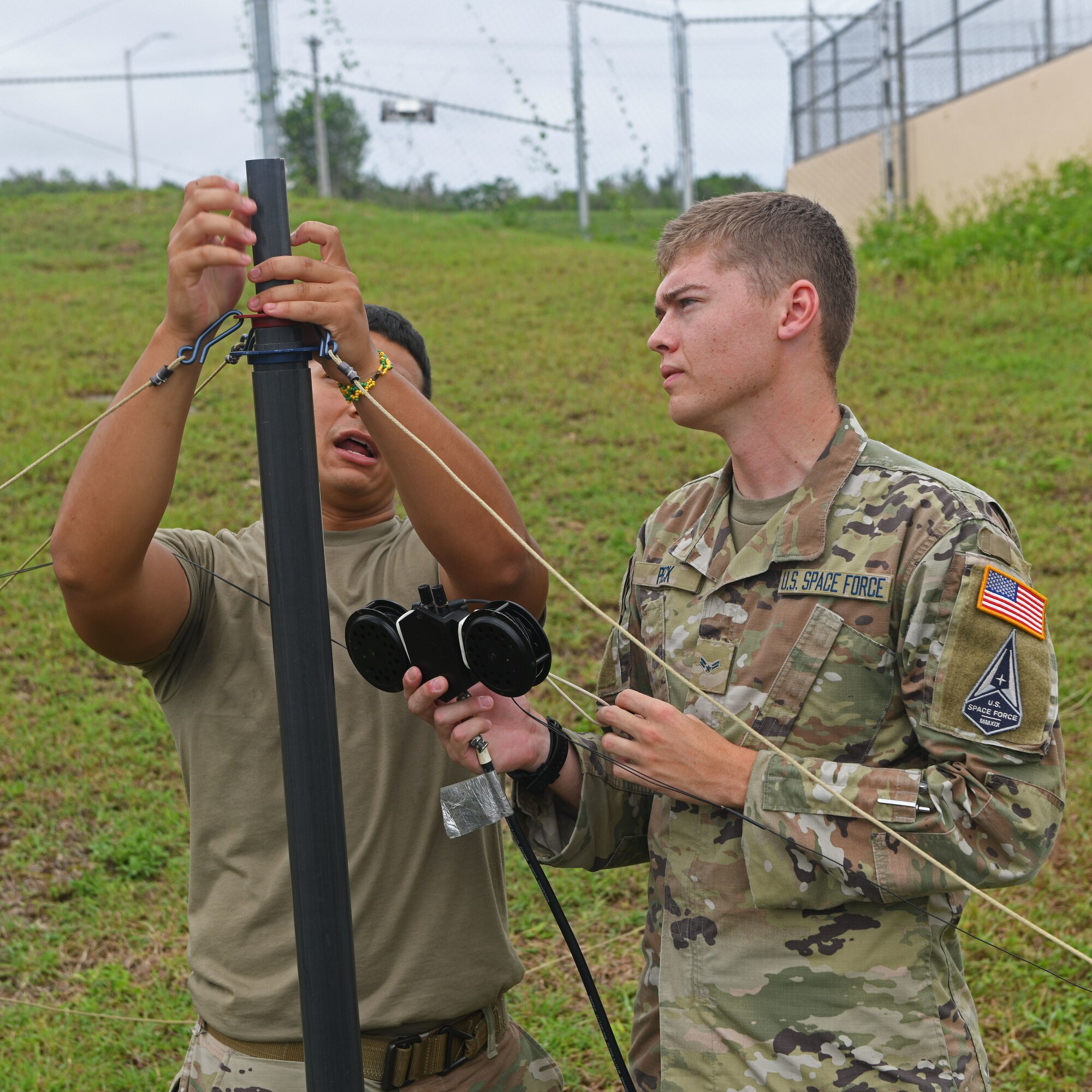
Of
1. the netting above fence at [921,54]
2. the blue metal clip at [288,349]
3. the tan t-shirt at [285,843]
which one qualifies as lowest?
the tan t-shirt at [285,843]

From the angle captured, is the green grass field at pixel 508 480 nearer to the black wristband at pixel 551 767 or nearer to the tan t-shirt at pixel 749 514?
the black wristband at pixel 551 767

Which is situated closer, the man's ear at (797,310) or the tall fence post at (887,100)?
the man's ear at (797,310)

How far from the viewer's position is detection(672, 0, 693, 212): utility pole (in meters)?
12.2

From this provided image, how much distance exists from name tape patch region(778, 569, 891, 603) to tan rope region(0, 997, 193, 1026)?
2465 millimetres

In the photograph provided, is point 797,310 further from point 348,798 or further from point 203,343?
point 348,798

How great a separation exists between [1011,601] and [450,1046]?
118 centimetres

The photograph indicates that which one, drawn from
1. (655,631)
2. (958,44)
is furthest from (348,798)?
(958,44)

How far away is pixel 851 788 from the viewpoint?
1.65 m

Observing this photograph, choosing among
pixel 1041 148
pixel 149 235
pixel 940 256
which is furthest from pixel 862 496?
pixel 149 235

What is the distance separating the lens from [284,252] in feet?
4.74

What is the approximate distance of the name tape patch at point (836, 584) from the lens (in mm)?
1715

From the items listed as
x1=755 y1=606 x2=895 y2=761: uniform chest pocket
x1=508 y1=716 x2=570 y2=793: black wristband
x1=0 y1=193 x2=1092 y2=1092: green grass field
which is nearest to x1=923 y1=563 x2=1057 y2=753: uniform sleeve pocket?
x1=755 y1=606 x2=895 y2=761: uniform chest pocket

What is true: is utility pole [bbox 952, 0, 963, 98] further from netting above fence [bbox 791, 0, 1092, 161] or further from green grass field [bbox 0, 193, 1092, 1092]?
green grass field [bbox 0, 193, 1092, 1092]

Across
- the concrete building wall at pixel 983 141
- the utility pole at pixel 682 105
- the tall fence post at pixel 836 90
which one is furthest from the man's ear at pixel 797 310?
the tall fence post at pixel 836 90
